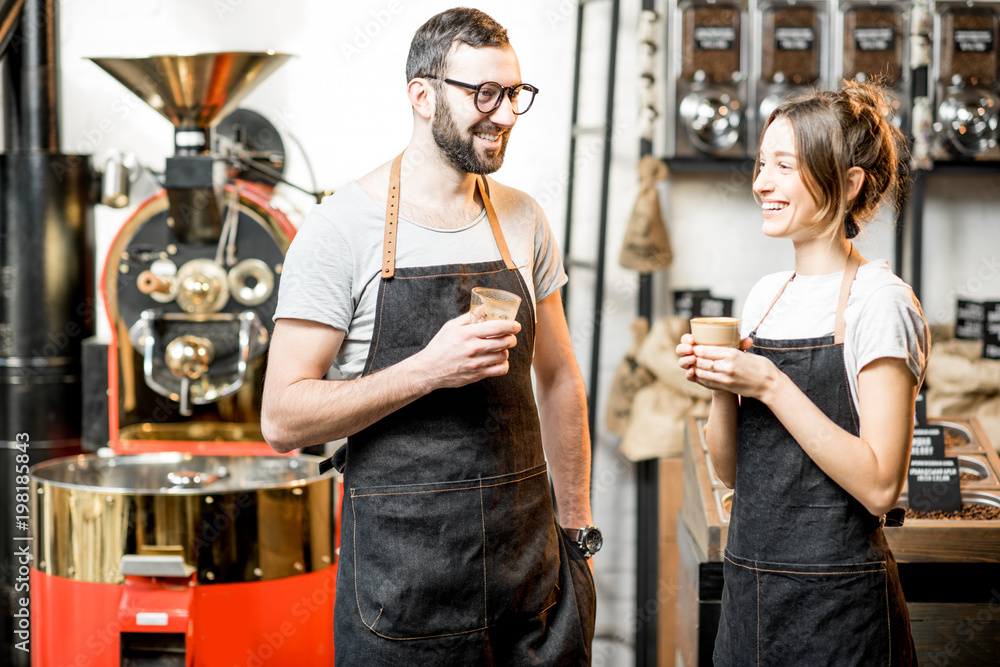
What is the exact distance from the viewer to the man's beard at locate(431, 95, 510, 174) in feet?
5.44

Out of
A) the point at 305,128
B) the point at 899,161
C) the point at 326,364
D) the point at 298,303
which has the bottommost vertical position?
the point at 326,364

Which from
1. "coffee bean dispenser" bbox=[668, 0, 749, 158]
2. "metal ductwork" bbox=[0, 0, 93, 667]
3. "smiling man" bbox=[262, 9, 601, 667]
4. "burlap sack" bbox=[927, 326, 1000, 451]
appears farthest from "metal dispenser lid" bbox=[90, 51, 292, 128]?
"burlap sack" bbox=[927, 326, 1000, 451]

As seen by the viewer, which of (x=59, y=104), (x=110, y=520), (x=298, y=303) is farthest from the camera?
(x=59, y=104)

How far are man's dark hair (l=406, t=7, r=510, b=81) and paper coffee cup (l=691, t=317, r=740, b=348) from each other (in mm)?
640

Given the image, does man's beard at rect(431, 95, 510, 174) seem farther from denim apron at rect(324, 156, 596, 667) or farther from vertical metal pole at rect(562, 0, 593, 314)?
vertical metal pole at rect(562, 0, 593, 314)

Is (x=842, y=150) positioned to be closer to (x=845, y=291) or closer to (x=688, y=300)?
(x=845, y=291)

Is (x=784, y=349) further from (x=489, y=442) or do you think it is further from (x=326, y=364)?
(x=326, y=364)

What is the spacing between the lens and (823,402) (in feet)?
5.02

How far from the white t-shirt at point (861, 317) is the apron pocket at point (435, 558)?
58cm

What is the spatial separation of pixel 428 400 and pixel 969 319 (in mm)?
2239

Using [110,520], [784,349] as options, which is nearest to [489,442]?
[784,349]

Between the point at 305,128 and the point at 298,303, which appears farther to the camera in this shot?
the point at 305,128

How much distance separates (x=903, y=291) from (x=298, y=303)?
3.31ft

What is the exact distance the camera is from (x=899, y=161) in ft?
5.59
